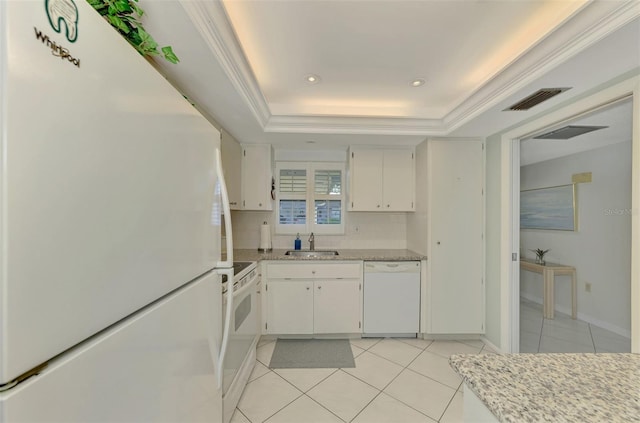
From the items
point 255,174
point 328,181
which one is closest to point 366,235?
point 328,181

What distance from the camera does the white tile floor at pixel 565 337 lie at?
236 centimetres

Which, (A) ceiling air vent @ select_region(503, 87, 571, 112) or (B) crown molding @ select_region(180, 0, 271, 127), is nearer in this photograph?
(B) crown molding @ select_region(180, 0, 271, 127)

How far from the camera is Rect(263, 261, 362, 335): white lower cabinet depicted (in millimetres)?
2635

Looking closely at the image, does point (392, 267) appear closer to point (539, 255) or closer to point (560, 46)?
point (539, 255)

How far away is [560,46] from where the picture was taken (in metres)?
1.32

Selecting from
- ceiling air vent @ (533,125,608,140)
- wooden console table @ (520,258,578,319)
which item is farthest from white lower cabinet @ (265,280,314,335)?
wooden console table @ (520,258,578,319)

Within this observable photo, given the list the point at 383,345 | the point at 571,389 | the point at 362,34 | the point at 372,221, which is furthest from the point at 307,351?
the point at 362,34

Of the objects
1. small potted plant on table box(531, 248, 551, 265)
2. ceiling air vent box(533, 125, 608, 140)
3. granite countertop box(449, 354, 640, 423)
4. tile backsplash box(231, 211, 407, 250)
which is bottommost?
small potted plant on table box(531, 248, 551, 265)

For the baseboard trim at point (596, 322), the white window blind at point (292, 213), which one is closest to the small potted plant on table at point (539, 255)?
the baseboard trim at point (596, 322)

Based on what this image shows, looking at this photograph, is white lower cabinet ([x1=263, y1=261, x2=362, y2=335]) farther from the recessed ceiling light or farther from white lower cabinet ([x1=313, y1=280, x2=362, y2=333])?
the recessed ceiling light

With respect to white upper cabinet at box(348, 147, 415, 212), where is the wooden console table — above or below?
below

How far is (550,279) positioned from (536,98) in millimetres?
2276

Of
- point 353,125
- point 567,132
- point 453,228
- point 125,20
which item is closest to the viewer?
point 125,20

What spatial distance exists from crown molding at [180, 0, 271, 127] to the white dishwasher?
6.78ft
